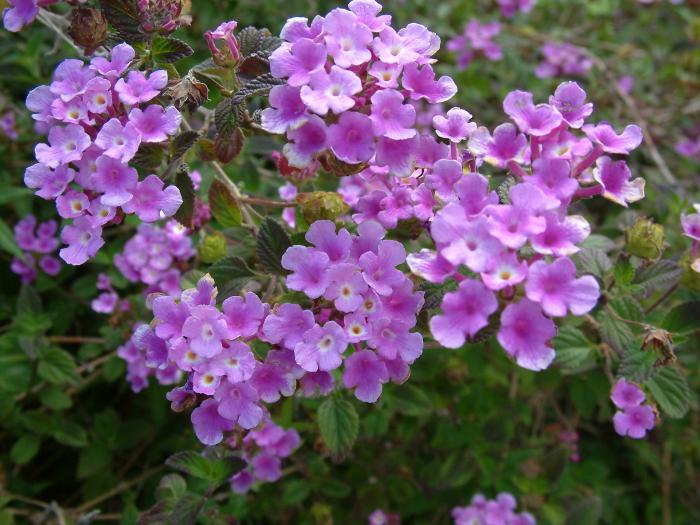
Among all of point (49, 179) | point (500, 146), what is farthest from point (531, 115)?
point (49, 179)

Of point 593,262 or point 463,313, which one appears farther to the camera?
point 593,262

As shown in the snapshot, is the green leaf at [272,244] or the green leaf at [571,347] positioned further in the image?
the green leaf at [571,347]

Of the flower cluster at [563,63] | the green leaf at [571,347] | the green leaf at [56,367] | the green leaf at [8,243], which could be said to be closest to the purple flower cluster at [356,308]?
the green leaf at [571,347]

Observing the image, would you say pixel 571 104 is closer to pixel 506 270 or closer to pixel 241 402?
pixel 506 270

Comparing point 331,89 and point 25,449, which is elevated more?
point 331,89

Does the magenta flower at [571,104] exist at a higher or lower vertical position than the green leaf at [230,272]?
higher

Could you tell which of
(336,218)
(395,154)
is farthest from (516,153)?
(336,218)

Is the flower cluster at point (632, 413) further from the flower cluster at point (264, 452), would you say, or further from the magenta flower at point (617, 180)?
the flower cluster at point (264, 452)
